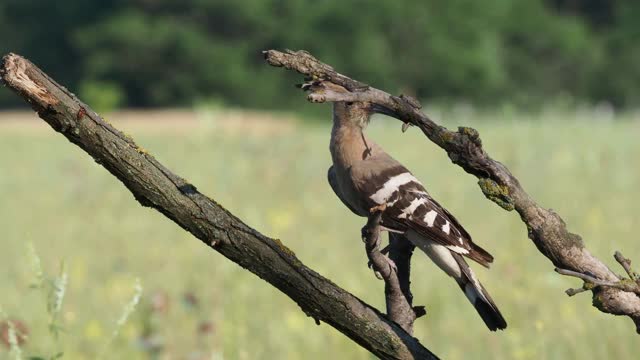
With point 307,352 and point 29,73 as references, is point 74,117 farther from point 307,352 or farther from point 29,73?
point 307,352

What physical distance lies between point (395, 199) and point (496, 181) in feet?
1.69

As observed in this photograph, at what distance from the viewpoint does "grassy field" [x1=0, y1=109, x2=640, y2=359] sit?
22.9 ft

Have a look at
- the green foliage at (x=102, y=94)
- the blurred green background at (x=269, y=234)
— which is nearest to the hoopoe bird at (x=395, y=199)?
the blurred green background at (x=269, y=234)

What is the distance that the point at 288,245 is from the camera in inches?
401

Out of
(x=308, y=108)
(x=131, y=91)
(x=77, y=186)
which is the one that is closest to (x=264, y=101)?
(x=308, y=108)

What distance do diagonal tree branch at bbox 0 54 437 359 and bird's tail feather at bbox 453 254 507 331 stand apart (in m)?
0.34

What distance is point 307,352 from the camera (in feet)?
22.8

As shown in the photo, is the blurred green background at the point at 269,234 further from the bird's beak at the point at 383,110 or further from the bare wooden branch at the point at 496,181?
the bird's beak at the point at 383,110

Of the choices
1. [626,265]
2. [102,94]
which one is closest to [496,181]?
[626,265]

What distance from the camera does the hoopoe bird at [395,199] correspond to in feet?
12.0

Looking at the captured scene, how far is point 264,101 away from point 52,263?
210 ft

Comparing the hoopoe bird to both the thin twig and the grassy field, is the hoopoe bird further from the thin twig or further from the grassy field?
the grassy field

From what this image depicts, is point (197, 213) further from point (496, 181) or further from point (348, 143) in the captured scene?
point (496, 181)

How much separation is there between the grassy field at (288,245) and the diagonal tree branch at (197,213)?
1194 millimetres
